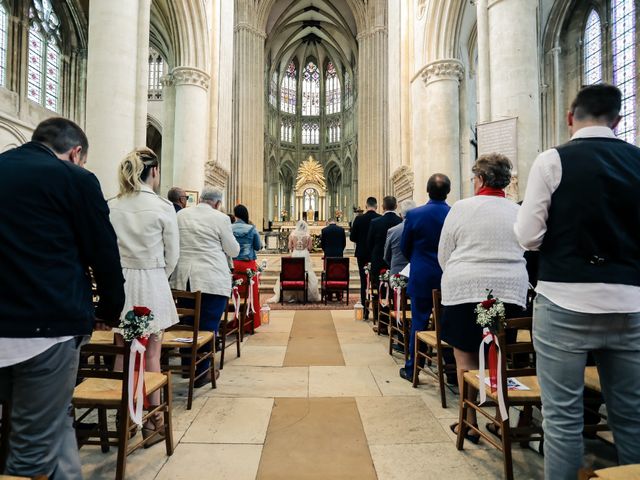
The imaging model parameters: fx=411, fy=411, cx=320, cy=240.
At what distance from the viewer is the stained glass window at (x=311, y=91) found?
132ft

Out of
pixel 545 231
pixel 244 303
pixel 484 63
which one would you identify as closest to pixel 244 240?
pixel 244 303

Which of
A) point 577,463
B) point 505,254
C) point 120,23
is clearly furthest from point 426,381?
point 120,23

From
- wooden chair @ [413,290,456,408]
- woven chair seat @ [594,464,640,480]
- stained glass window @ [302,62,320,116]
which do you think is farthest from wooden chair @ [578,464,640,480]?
stained glass window @ [302,62,320,116]

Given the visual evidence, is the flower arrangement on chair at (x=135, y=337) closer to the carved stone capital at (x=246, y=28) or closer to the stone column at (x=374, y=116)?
the stone column at (x=374, y=116)

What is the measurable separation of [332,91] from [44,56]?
93.1 ft

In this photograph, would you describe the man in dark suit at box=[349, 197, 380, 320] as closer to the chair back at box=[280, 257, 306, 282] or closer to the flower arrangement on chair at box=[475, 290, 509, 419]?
the chair back at box=[280, 257, 306, 282]

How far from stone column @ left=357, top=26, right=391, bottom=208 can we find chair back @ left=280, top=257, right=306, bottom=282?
43.1ft

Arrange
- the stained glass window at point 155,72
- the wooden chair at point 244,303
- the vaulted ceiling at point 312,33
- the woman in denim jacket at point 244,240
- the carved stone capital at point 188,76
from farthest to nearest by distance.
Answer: the vaulted ceiling at point 312,33
the stained glass window at point 155,72
the carved stone capital at point 188,76
the woman in denim jacket at point 244,240
the wooden chair at point 244,303

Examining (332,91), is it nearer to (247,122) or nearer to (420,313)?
(247,122)

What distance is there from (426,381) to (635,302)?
2694mm

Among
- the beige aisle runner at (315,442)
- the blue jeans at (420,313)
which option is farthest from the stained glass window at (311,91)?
the beige aisle runner at (315,442)

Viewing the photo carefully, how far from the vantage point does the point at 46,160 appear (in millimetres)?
1482

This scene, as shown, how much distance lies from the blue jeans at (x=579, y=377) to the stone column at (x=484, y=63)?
6.17m

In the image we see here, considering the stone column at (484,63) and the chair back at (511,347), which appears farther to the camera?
the stone column at (484,63)
